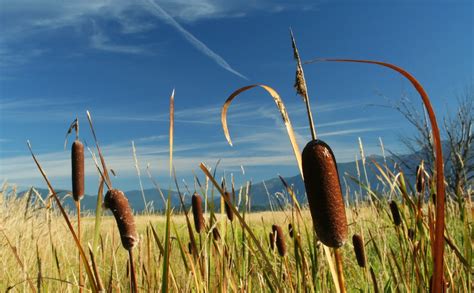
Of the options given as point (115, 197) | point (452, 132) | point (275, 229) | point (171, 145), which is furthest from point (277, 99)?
point (452, 132)

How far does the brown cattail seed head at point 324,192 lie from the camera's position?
0.82 metres

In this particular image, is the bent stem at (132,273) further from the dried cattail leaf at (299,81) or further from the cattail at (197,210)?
the cattail at (197,210)

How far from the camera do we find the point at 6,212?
403 inches

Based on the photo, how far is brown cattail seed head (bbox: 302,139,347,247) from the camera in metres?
0.82

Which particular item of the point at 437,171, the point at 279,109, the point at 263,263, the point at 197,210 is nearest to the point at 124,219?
the point at 279,109

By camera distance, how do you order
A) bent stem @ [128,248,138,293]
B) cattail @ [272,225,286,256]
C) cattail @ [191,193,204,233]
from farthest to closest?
1. cattail @ [272,225,286,256]
2. cattail @ [191,193,204,233]
3. bent stem @ [128,248,138,293]

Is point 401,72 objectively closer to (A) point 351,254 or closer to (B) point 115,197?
(B) point 115,197

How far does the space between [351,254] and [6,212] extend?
27.5 ft

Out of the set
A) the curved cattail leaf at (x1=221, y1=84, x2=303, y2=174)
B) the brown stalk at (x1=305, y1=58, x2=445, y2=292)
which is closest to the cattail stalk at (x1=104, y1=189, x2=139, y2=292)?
the curved cattail leaf at (x1=221, y1=84, x2=303, y2=174)

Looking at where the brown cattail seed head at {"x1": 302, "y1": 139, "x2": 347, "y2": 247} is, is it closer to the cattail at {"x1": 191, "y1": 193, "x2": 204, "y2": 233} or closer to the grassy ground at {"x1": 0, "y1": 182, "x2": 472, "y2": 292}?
the grassy ground at {"x1": 0, "y1": 182, "x2": 472, "y2": 292}

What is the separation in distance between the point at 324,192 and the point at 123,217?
1.58 feet

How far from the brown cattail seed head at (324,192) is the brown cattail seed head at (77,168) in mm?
866

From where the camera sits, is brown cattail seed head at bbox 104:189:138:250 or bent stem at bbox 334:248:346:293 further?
brown cattail seed head at bbox 104:189:138:250

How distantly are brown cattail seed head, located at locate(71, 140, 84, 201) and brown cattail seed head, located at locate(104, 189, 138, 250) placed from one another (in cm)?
43
